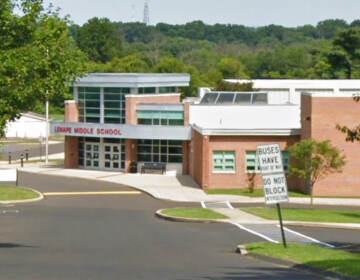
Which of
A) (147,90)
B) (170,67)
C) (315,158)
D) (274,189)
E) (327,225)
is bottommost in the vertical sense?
(327,225)

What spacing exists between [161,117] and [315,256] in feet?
141

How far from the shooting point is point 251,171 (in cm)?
5456

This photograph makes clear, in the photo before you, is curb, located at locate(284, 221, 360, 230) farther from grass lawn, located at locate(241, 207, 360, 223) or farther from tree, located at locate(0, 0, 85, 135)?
tree, located at locate(0, 0, 85, 135)

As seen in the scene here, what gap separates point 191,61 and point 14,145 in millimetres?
72004

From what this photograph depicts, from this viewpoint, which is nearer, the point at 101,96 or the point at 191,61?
the point at 101,96

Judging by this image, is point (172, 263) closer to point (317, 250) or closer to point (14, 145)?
point (317, 250)

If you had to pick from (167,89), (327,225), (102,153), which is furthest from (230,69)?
(327,225)

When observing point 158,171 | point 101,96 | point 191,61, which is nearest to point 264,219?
point 158,171

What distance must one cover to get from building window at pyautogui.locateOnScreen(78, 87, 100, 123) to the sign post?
1754 inches

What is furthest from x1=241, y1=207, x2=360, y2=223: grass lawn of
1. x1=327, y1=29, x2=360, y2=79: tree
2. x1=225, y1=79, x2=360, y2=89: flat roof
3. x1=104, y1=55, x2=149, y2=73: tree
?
x1=104, y1=55, x2=149, y2=73: tree

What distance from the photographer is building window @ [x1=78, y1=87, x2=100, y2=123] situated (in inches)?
2675

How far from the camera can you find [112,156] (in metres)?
67.5

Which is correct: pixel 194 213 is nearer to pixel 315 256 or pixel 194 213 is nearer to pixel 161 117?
pixel 315 256

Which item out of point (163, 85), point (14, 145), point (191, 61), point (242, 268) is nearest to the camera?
point (242, 268)
